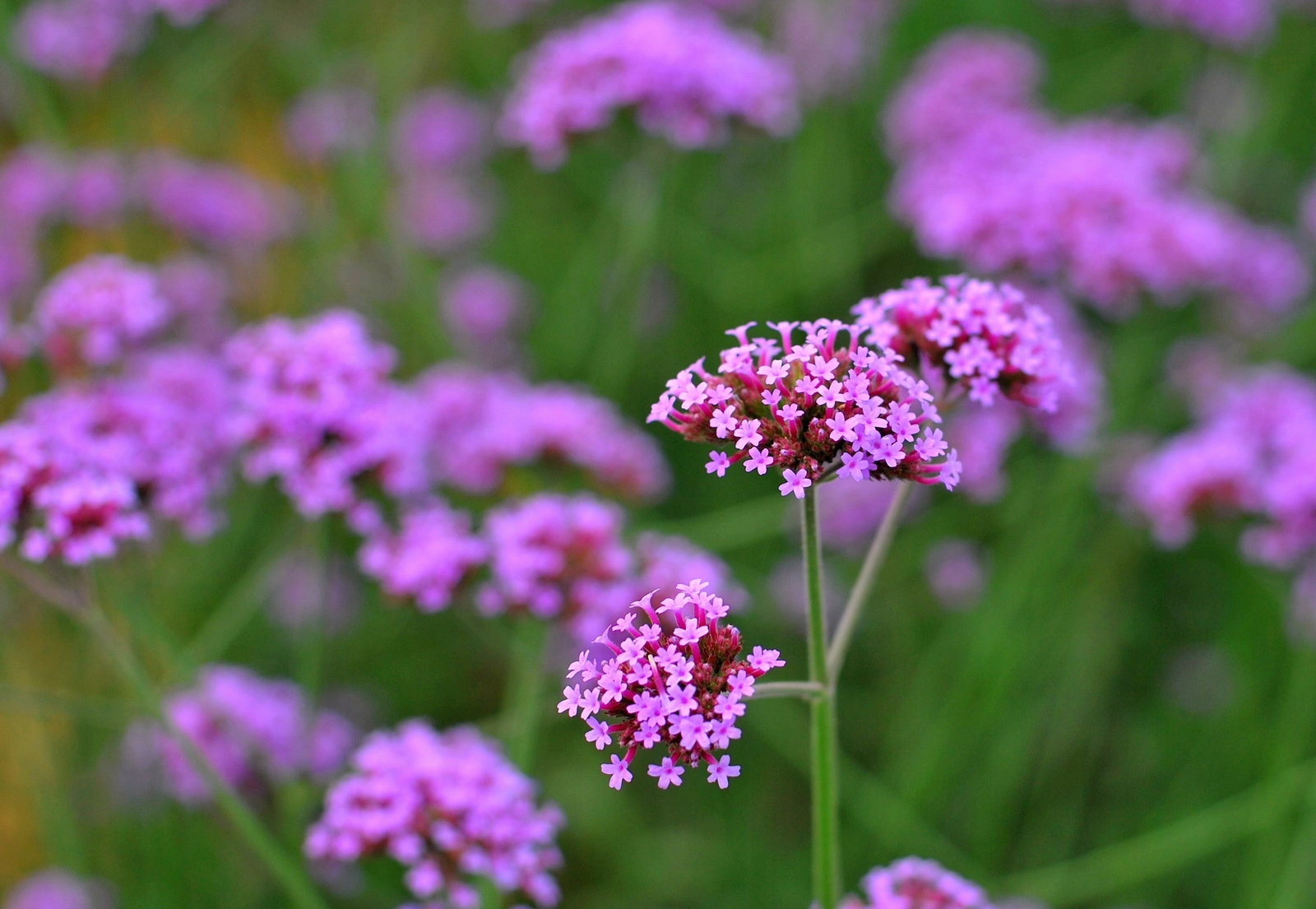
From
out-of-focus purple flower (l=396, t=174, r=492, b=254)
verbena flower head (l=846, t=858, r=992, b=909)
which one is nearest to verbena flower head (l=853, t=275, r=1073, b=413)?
verbena flower head (l=846, t=858, r=992, b=909)

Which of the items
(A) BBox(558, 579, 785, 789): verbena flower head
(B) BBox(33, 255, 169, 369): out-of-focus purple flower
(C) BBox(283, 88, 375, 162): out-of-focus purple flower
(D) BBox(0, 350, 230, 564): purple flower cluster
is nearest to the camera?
(A) BBox(558, 579, 785, 789): verbena flower head

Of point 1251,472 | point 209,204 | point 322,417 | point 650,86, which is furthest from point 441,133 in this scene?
point 1251,472

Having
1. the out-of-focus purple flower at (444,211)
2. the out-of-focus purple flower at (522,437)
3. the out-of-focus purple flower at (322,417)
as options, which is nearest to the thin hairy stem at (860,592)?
the out-of-focus purple flower at (322,417)

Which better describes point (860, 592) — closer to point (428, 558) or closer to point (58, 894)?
point (428, 558)

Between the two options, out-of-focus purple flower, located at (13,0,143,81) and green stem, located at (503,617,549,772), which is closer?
green stem, located at (503,617,549,772)

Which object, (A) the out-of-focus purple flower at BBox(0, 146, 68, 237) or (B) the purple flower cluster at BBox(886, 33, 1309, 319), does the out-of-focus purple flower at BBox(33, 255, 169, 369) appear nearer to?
(A) the out-of-focus purple flower at BBox(0, 146, 68, 237)

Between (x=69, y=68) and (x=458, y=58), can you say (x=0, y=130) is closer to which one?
(x=69, y=68)
